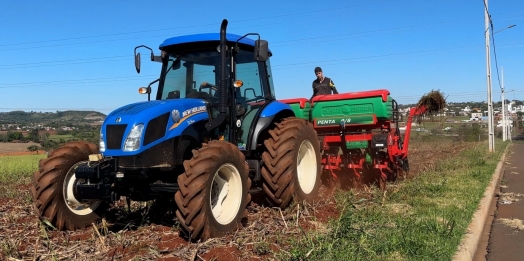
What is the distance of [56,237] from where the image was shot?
5160 millimetres

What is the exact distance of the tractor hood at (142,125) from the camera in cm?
498

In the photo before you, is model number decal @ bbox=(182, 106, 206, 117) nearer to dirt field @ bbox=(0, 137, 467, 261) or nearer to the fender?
the fender


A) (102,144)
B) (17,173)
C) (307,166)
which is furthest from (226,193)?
(17,173)

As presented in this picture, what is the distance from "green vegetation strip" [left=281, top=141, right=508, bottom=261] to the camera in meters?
4.32

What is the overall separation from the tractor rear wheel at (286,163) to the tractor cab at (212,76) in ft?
1.28

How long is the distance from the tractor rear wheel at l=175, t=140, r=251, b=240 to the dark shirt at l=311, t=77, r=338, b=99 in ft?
15.7

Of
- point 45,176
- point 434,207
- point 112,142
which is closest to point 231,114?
point 112,142

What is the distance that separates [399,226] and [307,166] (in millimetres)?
2141

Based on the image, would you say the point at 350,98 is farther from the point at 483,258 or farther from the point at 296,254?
the point at 296,254

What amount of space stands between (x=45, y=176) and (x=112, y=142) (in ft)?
3.21

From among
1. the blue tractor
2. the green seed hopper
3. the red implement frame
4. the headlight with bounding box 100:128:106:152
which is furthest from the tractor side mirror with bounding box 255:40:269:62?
the green seed hopper

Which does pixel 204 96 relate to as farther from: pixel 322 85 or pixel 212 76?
pixel 322 85

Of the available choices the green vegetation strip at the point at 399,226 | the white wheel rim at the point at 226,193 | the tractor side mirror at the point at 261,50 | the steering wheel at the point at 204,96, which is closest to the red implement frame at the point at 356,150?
the green vegetation strip at the point at 399,226

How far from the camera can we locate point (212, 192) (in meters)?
5.16
